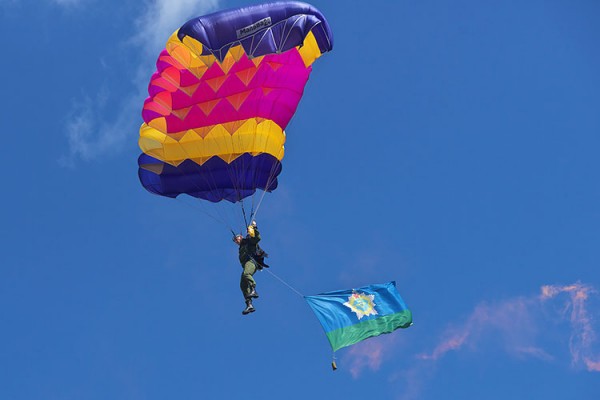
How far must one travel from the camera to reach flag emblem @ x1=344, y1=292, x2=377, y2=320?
25.3 m

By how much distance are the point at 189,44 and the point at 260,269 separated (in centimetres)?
592

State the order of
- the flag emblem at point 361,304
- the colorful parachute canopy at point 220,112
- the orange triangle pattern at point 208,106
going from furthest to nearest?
the orange triangle pattern at point 208,106 < the colorful parachute canopy at point 220,112 < the flag emblem at point 361,304

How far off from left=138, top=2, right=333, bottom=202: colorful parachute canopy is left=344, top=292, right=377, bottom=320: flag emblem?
417cm

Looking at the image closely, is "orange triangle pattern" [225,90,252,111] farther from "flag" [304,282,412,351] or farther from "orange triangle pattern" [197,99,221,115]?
"flag" [304,282,412,351]

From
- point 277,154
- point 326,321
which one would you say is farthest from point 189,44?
point 326,321

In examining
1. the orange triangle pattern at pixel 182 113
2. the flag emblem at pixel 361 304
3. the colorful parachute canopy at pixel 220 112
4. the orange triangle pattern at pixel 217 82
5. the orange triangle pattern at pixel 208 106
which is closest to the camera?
the flag emblem at pixel 361 304

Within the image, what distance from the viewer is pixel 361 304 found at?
2541 cm

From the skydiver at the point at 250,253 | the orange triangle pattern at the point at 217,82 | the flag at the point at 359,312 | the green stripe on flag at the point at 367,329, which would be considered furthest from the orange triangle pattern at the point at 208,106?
the green stripe on flag at the point at 367,329

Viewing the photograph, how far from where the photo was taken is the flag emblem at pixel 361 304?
25.3 m

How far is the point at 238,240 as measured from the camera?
25141mm

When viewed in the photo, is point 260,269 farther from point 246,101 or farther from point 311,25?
point 311,25

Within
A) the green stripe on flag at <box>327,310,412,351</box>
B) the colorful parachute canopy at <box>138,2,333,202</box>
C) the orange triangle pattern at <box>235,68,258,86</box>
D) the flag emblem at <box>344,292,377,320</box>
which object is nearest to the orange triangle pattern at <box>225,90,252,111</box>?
the colorful parachute canopy at <box>138,2,333,202</box>

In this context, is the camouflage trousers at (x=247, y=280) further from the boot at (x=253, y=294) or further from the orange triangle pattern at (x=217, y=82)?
the orange triangle pattern at (x=217, y=82)

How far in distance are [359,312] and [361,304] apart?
0.82 feet
